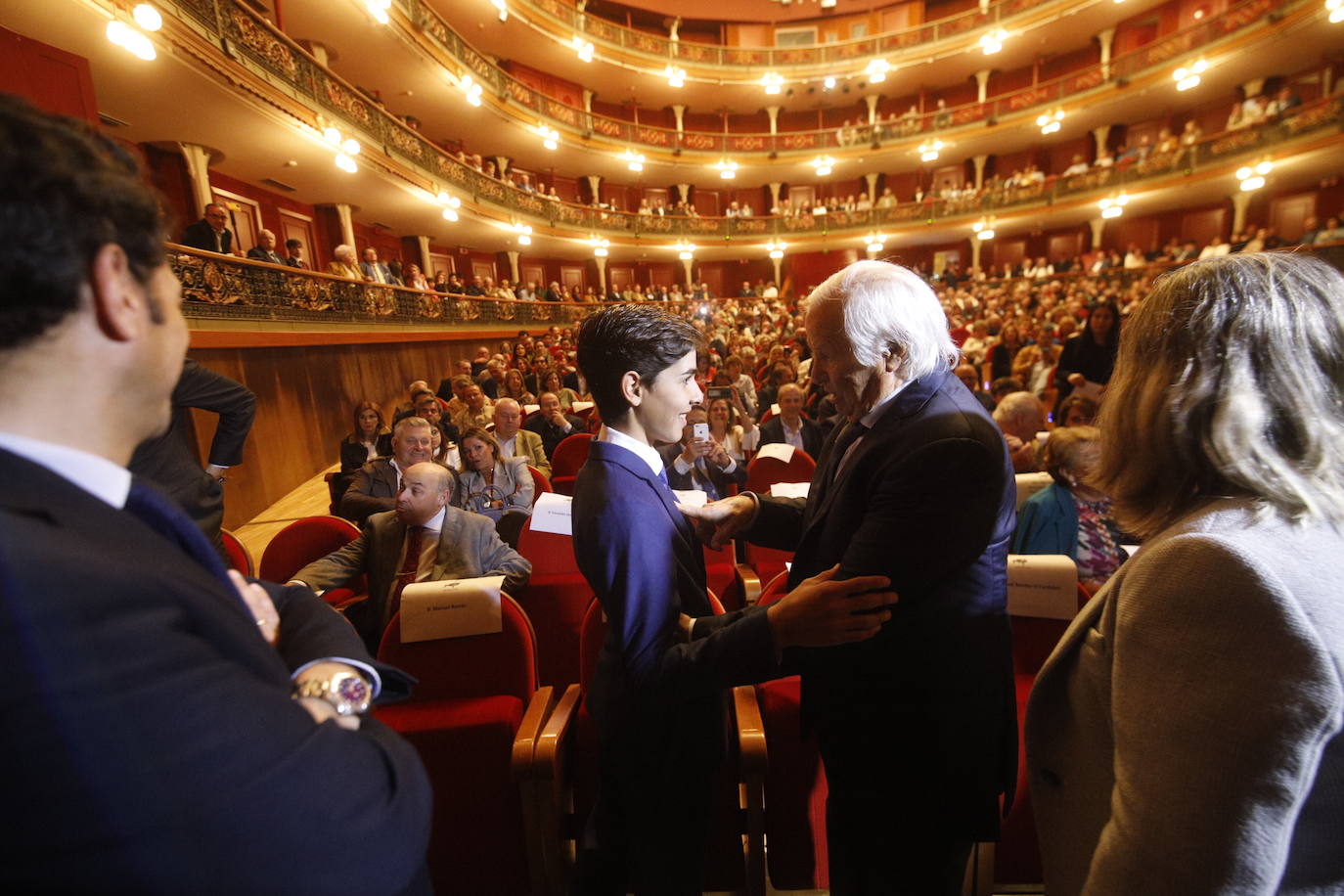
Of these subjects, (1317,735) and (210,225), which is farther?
(210,225)

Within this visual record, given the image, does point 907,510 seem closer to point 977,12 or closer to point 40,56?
point 40,56

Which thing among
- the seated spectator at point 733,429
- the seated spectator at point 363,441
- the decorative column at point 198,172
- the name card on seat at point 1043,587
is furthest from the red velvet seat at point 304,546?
the decorative column at point 198,172

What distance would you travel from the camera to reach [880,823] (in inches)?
47.1

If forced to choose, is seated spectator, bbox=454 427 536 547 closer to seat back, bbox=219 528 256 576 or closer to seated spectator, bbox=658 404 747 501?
seated spectator, bbox=658 404 747 501

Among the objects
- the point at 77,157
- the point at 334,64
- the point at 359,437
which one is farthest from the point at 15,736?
the point at 334,64

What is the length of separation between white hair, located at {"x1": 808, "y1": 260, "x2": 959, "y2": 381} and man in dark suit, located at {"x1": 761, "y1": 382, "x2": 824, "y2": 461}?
9.91 feet

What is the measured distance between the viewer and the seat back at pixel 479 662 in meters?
1.77

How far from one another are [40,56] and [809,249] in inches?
835

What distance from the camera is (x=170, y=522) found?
0.57m

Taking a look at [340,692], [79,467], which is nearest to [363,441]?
[340,692]

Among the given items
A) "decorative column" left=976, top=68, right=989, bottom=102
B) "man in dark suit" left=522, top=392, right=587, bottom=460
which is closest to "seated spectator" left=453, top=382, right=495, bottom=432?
"man in dark suit" left=522, top=392, right=587, bottom=460

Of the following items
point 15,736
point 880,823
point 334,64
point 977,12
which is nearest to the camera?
point 15,736

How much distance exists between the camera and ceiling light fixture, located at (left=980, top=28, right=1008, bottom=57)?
17.8 meters

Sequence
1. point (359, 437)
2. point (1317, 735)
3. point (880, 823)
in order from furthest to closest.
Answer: point (359, 437)
point (880, 823)
point (1317, 735)
